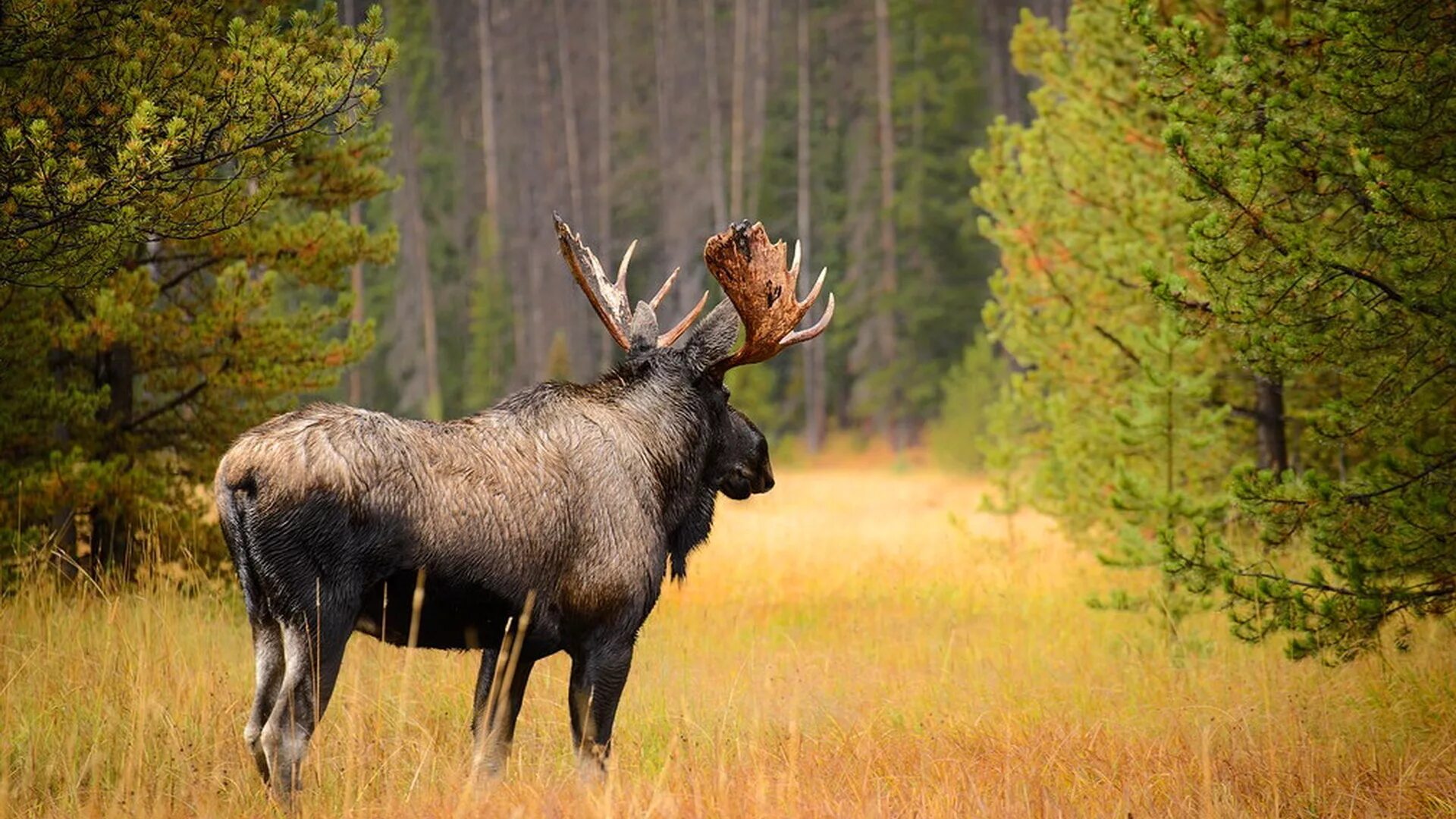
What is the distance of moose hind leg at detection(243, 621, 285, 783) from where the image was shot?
431cm

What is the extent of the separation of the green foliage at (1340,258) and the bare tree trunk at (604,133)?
114 ft

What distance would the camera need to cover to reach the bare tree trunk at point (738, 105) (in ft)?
124

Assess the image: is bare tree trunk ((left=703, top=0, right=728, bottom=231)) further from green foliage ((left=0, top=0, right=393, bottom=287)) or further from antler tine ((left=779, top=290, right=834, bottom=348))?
green foliage ((left=0, top=0, right=393, bottom=287))

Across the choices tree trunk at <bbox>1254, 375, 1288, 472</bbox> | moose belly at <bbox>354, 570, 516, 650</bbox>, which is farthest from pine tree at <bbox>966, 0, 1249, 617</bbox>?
moose belly at <bbox>354, 570, 516, 650</bbox>

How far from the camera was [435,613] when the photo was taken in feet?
15.1

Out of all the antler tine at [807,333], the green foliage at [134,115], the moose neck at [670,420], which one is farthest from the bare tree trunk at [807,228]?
the moose neck at [670,420]

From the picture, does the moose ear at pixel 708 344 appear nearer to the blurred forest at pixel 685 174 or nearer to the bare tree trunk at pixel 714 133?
the blurred forest at pixel 685 174

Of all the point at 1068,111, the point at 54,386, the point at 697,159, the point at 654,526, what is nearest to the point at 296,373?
the point at 54,386

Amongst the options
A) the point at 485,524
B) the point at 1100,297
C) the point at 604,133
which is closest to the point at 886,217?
the point at 604,133

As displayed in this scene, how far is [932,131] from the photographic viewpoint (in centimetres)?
3500

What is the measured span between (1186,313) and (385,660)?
469cm

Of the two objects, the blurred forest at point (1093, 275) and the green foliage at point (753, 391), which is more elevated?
the blurred forest at point (1093, 275)

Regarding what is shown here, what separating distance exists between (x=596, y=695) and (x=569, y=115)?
38829 millimetres

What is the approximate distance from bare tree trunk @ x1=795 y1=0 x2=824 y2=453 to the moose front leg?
98.7ft
